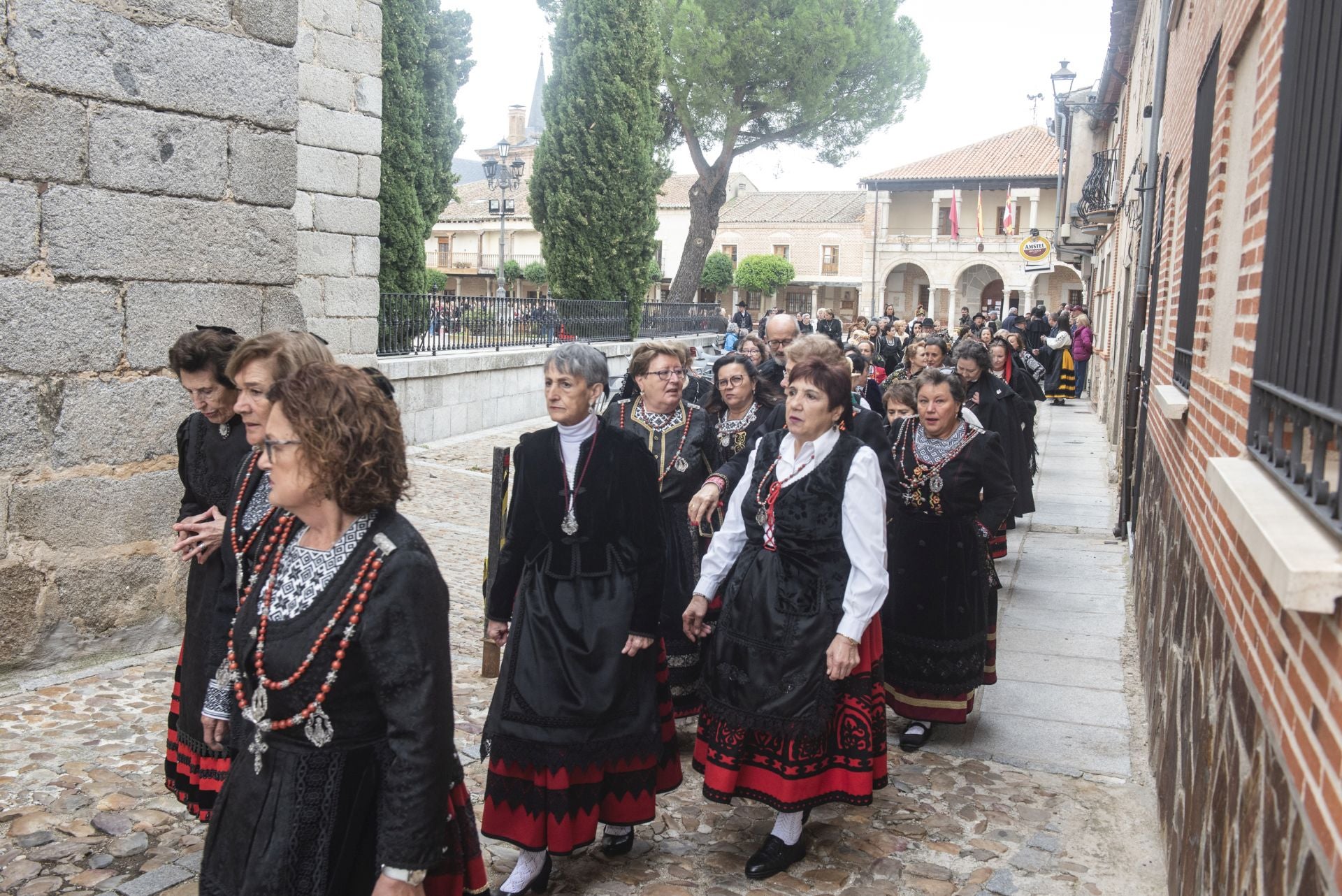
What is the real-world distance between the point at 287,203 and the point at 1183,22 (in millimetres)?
6689

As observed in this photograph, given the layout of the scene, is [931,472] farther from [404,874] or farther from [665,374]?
[404,874]

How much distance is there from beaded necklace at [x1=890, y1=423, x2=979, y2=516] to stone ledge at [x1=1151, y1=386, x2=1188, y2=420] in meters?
0.89

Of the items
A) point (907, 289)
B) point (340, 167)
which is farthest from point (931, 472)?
point (907, 289)

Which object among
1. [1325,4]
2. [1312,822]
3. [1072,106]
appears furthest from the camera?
[1072,106]

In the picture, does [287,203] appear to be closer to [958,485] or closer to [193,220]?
[193,220]

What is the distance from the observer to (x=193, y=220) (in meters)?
6.08

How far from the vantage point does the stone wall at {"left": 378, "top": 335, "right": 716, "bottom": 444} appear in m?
14.5

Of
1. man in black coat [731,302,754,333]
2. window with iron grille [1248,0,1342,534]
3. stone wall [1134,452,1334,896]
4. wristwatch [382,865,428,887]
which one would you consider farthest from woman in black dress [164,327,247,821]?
man in black coat [731,302,754,333]

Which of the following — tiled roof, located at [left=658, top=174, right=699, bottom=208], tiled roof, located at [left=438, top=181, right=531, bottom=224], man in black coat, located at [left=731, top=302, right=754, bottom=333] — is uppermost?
tiled roof, located at [left=658, top=174, right=699, bottom=208]

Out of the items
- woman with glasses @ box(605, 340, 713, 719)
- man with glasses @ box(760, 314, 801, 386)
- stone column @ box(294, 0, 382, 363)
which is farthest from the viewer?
stone column @ box(294, 0, 382, 363)

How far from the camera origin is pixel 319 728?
2504mm

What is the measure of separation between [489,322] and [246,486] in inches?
556

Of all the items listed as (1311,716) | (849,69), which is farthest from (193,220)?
(849,69)

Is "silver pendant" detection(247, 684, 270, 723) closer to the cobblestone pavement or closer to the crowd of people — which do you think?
the crowd of people
